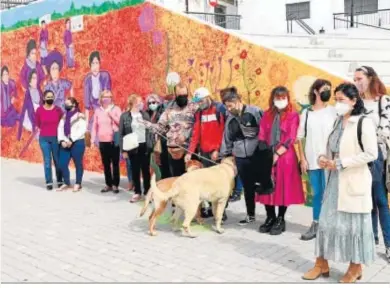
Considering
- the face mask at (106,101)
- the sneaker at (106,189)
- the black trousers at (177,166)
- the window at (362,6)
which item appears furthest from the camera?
the window at (362,6)

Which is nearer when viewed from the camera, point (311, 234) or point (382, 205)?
point (382, 205)

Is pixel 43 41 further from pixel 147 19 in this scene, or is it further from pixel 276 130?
pixel 276 130

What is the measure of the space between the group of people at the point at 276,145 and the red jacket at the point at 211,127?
0.01 meters

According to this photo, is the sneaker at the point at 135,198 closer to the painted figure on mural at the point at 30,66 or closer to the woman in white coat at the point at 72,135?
the woman in white coat at the point at 72,135

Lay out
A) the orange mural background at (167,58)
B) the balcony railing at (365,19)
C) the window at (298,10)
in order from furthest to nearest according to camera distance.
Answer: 1. the window at (298,10)
2. the balcony railing at (365,19)
3. the orange mural background at (167,58)

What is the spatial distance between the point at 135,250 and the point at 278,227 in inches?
67.5

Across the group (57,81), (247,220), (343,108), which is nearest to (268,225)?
(247,220)

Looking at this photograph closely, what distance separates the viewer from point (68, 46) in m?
11.8

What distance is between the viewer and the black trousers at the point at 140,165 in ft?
27.1

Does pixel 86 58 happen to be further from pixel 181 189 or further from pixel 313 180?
pixel 313 180

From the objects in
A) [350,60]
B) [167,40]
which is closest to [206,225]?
[167,40]

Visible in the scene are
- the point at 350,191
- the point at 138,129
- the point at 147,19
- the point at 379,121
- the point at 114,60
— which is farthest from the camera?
the point at 114,60

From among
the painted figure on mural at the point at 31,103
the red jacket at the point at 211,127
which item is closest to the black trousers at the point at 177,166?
the red jacket at the point at 211,127

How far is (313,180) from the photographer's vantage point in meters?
5.97
